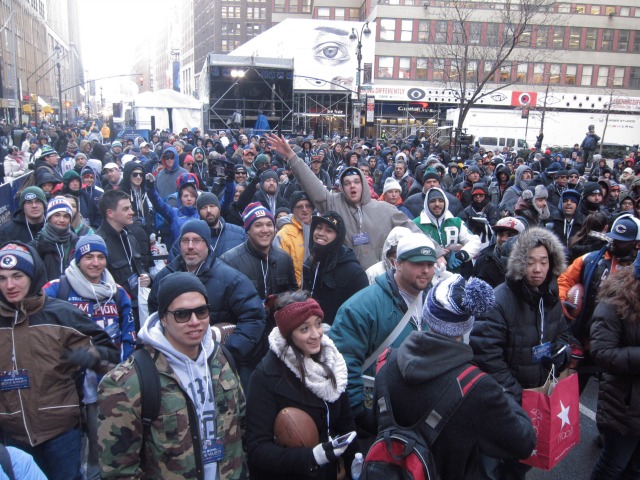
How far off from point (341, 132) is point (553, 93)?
20.3 meters

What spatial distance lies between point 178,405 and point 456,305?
53.0 inches

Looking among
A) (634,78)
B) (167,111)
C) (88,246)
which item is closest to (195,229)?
(88,246)

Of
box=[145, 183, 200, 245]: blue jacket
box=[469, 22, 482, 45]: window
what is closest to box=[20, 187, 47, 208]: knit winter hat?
box=[145, 183, 200, 245]: blue jacket

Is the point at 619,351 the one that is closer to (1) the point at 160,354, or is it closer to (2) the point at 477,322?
(2) the point at 477,322

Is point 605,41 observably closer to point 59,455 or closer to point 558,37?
point 558,37

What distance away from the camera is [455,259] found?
5559 millimetres

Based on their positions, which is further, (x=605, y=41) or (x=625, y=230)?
(x=605, y=41)

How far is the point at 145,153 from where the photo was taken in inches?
607

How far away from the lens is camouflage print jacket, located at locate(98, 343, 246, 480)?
7.88ft

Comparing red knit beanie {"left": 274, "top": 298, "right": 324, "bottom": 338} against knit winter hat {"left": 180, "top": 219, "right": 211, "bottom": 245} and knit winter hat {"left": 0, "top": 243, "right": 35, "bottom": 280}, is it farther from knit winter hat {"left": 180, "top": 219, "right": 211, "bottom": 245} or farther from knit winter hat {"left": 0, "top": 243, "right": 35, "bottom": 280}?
knit winter hat {"left": 0, "top": 243, "right": 35, "bottom": 280}

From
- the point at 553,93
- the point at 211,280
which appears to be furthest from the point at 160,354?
the point at 553,93

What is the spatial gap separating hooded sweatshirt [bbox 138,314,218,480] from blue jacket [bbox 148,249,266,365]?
105cm

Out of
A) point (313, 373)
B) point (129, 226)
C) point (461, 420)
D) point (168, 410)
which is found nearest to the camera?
point (461, 420)

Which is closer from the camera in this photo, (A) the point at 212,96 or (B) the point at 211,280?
(B) the point at 211,280
